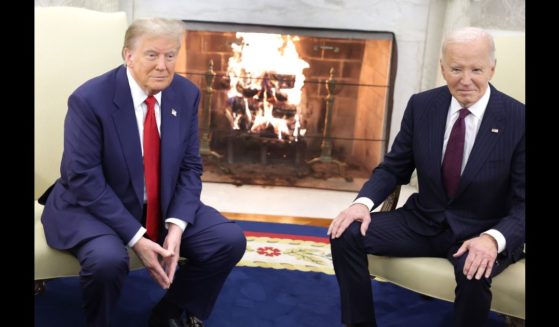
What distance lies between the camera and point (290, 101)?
14.5ft

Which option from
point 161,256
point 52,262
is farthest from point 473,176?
point 52,262

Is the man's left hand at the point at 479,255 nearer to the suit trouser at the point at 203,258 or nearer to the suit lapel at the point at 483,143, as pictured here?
the suit lapel at the point at 483,143

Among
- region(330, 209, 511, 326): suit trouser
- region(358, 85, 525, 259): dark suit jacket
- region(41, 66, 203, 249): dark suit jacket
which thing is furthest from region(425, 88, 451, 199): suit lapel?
region(41, 66, 203, 249): dark suit jacket

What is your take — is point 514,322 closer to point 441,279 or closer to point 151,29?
point 441,279

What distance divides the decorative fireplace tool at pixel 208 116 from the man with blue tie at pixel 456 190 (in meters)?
2.07

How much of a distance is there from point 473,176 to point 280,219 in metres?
1.66

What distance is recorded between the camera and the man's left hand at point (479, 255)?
2131mm

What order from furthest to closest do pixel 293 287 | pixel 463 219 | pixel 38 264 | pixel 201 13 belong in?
pixel 201 13 < pixel 293 287 < pixel 463 219 < pixel 38 264

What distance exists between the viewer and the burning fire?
434 cm

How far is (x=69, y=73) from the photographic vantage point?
274 cm

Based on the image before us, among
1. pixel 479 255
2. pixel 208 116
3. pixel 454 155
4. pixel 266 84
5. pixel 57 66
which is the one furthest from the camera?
pixel 208 116

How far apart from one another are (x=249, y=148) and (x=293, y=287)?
171cm

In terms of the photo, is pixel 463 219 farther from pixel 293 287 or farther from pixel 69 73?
pixel 69 73

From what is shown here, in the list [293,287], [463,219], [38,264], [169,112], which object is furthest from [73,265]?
[463,219]
